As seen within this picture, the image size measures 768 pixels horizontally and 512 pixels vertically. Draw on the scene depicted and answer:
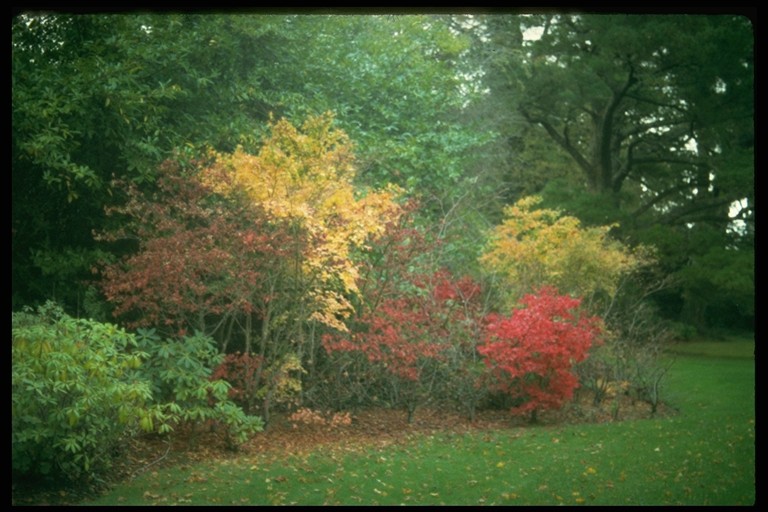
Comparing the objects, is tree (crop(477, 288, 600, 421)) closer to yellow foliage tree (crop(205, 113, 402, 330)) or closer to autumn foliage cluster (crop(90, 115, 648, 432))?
autumn foliage cluster (crop(90, 115, 648, 432))

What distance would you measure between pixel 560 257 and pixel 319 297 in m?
3.16

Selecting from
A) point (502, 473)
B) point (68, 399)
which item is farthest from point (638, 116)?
point (68, 399)

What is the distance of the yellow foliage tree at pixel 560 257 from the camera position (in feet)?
26.3

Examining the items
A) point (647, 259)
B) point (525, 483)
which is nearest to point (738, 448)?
point (525, 483)

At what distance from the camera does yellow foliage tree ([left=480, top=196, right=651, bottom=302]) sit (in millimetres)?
8031

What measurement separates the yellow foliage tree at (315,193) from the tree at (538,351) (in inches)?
57.8

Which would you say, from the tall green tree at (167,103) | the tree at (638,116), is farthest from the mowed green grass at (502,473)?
the tree at (638,116)

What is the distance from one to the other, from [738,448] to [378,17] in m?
6.07

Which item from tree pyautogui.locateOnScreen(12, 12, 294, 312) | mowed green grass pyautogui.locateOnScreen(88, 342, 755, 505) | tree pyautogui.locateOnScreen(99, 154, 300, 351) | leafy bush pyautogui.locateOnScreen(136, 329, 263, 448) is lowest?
mowed green grass pyautogui.locateOnScreen(88, 342, 755, 505)

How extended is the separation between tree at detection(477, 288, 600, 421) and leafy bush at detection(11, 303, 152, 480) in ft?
10.9

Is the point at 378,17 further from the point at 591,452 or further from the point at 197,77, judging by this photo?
the point at 591,452

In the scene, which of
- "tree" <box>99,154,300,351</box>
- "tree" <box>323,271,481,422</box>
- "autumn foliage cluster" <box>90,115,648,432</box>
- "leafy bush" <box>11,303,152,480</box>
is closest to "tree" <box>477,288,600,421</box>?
"autumn foliage cluster" <box>90,115,648,432</box>

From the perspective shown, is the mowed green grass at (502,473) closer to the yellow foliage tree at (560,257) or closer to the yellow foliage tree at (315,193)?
the yellow foliage tree at (315,193)

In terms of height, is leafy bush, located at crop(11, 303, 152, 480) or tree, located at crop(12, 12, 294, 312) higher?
tree, located at crop(12, 12, 294, 312)
